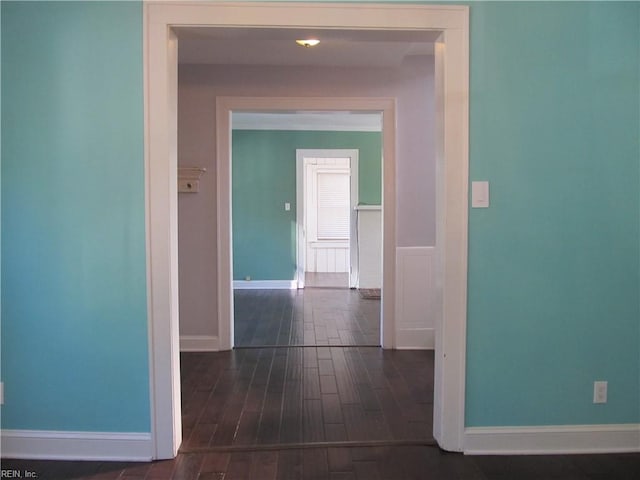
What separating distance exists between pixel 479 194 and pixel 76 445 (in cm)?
223

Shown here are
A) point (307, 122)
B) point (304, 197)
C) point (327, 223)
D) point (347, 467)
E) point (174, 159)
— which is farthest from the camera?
point (327, 223)

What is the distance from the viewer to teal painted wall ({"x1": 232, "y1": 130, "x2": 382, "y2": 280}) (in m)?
7.23

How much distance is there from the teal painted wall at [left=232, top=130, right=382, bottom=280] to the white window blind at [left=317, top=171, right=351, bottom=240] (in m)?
1.79

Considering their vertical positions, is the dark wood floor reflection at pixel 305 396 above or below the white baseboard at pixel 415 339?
below

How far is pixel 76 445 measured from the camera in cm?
217

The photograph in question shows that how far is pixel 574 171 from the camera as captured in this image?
2186 mm

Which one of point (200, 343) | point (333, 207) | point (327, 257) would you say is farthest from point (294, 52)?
point (327, 257)

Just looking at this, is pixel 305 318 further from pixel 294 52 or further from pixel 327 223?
pixel 327 223

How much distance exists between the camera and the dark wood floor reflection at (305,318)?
4.30 metres

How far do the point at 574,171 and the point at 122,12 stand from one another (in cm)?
221

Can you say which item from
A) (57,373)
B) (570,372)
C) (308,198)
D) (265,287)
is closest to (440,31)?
(570,372)

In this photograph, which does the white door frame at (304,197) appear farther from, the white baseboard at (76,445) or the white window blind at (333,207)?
the white baseboard at (76,445)

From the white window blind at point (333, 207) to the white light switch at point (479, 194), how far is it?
687cm

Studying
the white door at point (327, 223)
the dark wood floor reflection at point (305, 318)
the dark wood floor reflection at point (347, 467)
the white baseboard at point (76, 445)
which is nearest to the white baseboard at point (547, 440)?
the dark wood floor reflection at point (347, 467)
